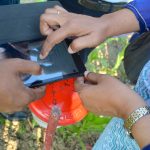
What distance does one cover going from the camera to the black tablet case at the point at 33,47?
1.06m

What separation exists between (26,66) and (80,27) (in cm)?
22

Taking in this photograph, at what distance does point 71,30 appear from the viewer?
107 centimetres

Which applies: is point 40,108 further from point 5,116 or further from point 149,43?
point 5,116

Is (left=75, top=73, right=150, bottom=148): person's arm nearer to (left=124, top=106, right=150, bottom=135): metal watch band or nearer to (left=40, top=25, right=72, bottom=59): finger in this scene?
(left=124, top=106, right=150, bottom=135): metal watch band

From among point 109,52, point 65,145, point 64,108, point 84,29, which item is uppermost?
point 84,29

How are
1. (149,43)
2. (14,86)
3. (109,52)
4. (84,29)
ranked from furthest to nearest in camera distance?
(109,52) < (149,43) < (84,29) < (14,86)

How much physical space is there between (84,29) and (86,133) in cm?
93

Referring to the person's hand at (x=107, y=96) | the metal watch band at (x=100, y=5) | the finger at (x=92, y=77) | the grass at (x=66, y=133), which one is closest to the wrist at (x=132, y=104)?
the person's hand at (x=107, y=96)

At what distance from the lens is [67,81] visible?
1.12 metres

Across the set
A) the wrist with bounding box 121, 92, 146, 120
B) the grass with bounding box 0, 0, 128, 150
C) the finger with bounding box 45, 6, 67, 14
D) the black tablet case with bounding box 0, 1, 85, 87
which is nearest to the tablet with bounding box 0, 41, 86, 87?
the black tablet case with bounding box 0, 1, 85, 87

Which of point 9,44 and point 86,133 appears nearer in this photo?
point 9,44

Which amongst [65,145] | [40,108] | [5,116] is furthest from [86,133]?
[40,108]

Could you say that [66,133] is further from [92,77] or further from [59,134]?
[92,77]

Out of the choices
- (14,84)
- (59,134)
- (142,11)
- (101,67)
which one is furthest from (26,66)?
(101,67)
